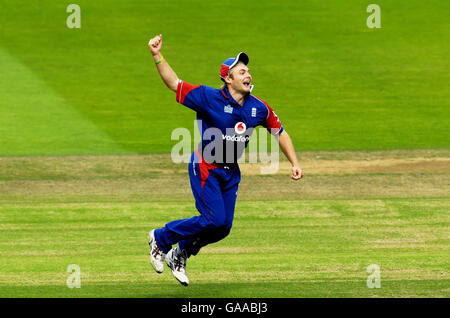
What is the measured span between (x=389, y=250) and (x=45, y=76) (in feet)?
68.8

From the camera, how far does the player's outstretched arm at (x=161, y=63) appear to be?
10.2 metres

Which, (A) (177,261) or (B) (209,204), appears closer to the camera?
(B) (209,204)

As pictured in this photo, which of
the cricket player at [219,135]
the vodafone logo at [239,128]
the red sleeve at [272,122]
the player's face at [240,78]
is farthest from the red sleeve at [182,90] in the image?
the red sleeve at [272,122]

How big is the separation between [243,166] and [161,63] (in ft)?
38.1

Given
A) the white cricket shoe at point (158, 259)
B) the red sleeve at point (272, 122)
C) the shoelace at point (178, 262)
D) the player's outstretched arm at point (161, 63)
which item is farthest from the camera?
the white cricket shoe at point (158, 259)

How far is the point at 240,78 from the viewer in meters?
10.7

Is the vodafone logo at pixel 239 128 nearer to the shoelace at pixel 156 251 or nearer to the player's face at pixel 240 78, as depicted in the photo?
the player's face at pixel 240 78

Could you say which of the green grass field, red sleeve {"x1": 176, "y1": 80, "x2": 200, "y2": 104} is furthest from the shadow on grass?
red sleeve {"x1": 176, "y1": 80, "x2": 200, "y2": 104}

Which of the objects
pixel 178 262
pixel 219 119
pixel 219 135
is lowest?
pixel 178 262

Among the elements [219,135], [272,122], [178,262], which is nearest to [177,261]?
[178,262]

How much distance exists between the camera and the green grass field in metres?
12.2

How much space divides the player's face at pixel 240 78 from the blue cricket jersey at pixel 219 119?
142mm

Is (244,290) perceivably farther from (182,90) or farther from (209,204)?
(182,90)

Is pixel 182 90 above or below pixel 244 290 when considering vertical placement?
above
